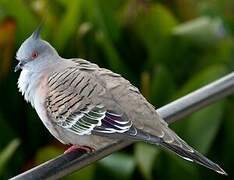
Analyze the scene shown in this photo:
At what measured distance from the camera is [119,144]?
246cm

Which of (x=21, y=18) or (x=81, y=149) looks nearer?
(x=81, y=149)

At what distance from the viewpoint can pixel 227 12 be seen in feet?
16.0

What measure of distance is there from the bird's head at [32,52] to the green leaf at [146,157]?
1.11m

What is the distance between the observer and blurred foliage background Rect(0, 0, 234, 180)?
4.01 meters

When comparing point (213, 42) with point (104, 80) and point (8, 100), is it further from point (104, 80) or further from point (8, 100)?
point (104, 80)

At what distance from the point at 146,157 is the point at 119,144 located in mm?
1404

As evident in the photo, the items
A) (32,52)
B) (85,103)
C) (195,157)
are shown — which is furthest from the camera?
(32,52)

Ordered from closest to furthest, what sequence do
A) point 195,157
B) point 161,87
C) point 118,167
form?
point 195,157
point 118,167
point 161,87

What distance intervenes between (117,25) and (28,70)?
1.83 m

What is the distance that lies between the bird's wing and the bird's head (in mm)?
131

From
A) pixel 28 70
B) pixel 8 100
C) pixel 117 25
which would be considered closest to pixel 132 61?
pixel 117 25

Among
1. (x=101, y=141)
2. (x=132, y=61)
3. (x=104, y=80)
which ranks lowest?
(x=132, y=61)

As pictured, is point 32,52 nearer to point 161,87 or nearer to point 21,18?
point 161,87

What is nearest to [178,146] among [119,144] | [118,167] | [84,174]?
[119,144]
